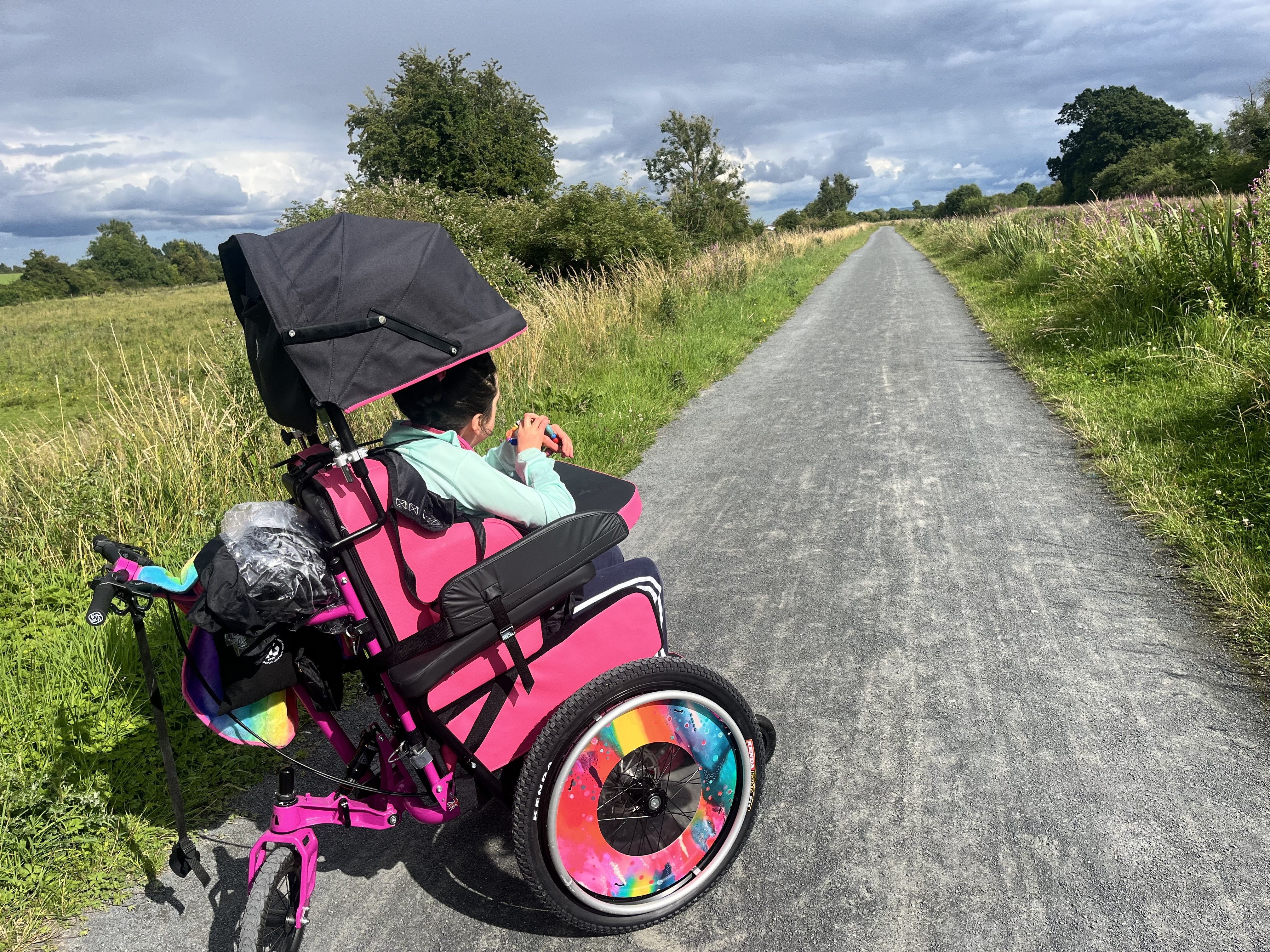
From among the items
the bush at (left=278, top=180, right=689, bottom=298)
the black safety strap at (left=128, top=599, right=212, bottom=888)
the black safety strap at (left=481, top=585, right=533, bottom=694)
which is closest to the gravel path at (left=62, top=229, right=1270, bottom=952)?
the black safety strap at (left=128, top=599, right=212, bottom=888)

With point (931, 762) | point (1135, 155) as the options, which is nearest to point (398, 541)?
point (931, 762)

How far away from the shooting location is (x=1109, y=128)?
239 ft

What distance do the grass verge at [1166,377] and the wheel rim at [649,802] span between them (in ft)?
7.57

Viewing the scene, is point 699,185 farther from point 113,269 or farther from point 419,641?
point 113,269

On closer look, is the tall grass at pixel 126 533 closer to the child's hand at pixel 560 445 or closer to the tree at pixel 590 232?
the child's hand at pixel 560 445

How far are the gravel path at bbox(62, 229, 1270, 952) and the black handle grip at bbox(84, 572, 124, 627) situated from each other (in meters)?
1.22

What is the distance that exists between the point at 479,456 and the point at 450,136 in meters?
31.4

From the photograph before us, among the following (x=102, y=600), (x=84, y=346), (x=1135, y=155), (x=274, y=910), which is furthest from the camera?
(x=1135, y=155)

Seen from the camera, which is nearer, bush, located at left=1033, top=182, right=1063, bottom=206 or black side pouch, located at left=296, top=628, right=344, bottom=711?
black side pouch, located at left=296, top=628, right=344, bottom=711

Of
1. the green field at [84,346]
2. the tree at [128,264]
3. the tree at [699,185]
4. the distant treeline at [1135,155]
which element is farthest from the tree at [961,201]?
the tree at [128,264]

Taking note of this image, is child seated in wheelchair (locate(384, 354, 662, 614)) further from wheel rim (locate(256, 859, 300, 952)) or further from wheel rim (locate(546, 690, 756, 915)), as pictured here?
wheel rim (locate(256, 859, 300, 952))

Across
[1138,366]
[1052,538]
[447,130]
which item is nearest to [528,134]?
[447,130]

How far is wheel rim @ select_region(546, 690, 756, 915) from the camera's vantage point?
1796mm

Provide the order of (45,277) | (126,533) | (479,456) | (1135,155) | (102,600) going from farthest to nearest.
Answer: (45,277) → (1135,155) → (126,533) → (479,456) → (102,600)
